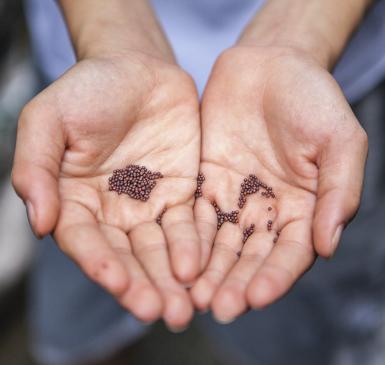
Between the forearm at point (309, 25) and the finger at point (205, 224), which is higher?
the forearm at point (309, 25)

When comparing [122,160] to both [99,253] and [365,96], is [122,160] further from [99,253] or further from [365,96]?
[365,96]

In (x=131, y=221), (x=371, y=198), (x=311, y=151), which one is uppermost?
(x=311, y=151)

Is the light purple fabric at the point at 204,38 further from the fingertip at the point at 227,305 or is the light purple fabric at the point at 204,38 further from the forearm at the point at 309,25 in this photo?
the fingertip at the point at 227,305

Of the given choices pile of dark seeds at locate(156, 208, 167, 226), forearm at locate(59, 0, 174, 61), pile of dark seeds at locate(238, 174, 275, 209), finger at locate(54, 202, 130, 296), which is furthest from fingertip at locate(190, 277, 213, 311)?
forearm at locate(59, 0, 174, 61)

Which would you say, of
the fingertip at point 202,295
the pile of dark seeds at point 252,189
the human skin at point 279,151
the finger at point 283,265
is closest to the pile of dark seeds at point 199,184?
the human skin at point 279,151

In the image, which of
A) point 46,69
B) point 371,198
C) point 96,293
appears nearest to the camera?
point 46,69

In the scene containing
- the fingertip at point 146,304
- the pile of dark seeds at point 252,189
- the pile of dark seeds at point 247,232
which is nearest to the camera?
the fingertip at point 146,304

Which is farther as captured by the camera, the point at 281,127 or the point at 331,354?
the point at 331,354

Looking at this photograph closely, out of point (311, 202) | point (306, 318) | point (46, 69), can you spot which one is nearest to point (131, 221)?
point (311, 202)

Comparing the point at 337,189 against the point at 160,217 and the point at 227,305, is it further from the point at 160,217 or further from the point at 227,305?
the point at 160,217
